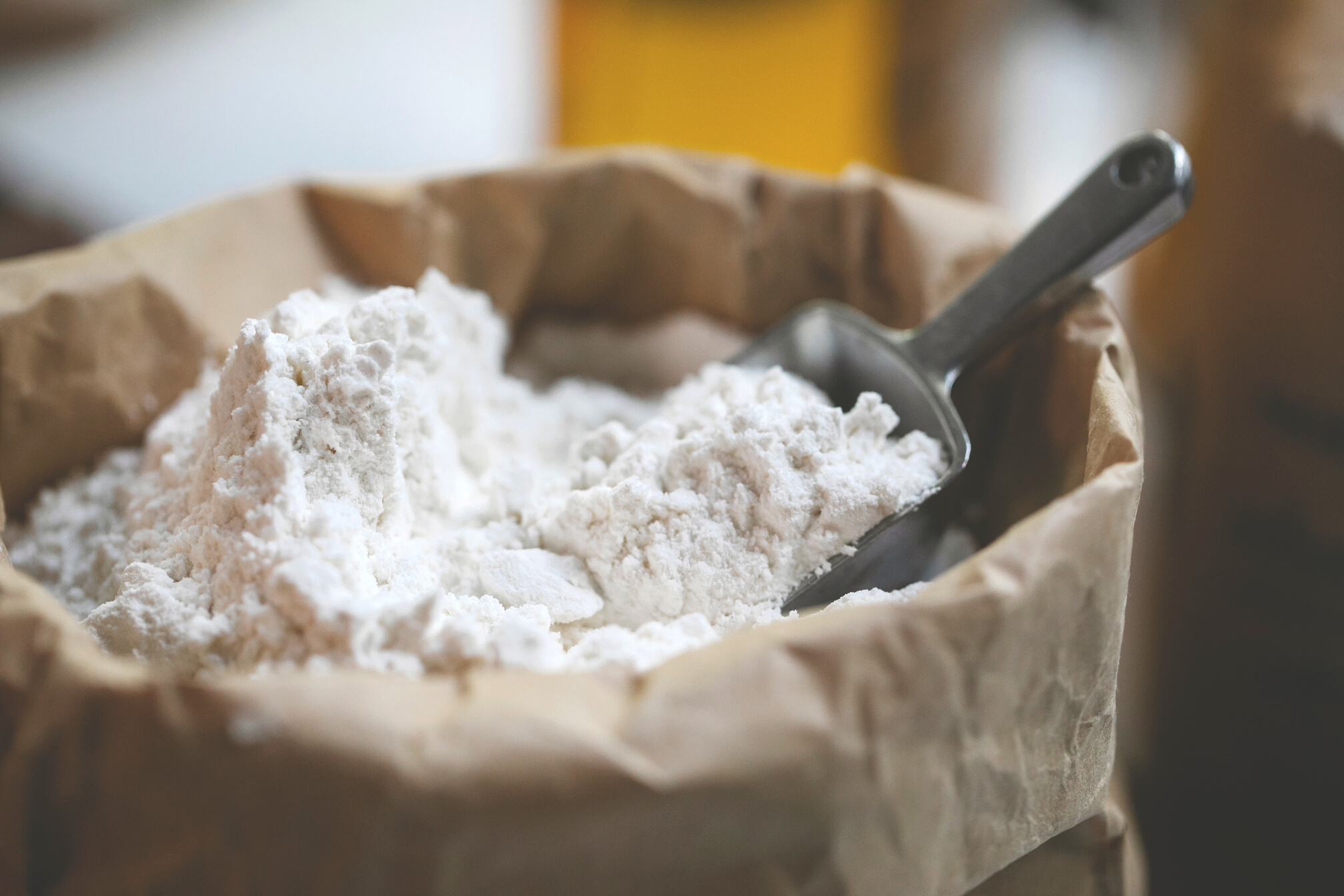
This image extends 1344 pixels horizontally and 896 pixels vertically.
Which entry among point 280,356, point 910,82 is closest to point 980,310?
point 280,356

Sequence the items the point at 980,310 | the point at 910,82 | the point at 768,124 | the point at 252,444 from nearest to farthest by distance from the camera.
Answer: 1. the point at 252,444
2. the point at 980,310
3. the point at 768,124
4. the point at 910,82

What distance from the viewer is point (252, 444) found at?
1.24 ft

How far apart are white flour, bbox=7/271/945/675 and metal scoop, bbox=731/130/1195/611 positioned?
0.02m

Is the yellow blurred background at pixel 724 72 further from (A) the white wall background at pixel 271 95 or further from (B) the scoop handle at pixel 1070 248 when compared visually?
(B) the scoop handle at pixel 1070 248

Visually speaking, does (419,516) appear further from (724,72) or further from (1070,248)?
(724,72)

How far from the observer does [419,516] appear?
1.45 ft

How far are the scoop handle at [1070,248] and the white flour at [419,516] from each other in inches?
2.7

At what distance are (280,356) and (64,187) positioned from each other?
0.92 m

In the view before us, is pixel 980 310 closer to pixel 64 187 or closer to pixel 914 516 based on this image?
pixel 914 516

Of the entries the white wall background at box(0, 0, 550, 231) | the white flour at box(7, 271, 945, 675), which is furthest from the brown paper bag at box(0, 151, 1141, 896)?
the white wall background at box(0, 0, 550, 231)

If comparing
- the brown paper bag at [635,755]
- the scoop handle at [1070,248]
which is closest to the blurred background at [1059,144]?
the scoop handle at [1070,248]

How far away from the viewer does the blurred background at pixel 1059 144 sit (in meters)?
0.56

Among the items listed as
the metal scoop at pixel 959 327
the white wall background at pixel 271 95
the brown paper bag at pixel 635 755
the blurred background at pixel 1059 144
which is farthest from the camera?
the white wall background at pixel 271 95

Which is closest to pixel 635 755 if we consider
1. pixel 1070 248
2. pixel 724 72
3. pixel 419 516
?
pixel 419 516
